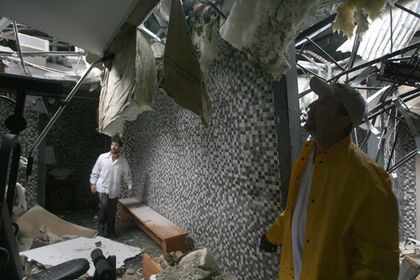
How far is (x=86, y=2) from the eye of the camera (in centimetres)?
169

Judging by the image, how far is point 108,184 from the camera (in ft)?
17.4

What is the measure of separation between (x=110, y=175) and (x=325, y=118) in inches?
180

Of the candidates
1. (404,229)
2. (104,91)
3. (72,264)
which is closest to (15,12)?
(104,91)

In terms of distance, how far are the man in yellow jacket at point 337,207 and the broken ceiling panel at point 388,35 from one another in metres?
1.65

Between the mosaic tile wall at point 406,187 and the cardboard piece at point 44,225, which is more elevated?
the mosaic tile wall at point 406,187

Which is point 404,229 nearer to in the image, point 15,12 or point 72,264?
point 72,264

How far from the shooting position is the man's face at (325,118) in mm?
1711

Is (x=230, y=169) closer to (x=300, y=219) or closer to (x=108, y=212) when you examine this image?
(x=300, y=219)

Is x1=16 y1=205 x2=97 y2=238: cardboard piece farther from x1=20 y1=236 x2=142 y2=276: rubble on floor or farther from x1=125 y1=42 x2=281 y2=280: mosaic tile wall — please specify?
x1=125 y1=42 x2=281 y2=280: mosaic tile wall

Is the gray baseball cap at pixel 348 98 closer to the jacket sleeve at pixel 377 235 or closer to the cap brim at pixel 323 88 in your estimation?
the cap brim at pixel 323 88

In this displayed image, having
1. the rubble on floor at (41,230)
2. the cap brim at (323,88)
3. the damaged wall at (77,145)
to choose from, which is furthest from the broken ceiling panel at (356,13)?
the damaged wall at (77,145)

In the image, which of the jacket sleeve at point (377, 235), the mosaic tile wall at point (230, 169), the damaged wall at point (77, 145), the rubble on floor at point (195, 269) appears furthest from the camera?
the damaged wall at point (77, 145)

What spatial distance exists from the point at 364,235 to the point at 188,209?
9.41 feet

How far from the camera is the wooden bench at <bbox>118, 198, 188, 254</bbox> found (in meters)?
3.94
